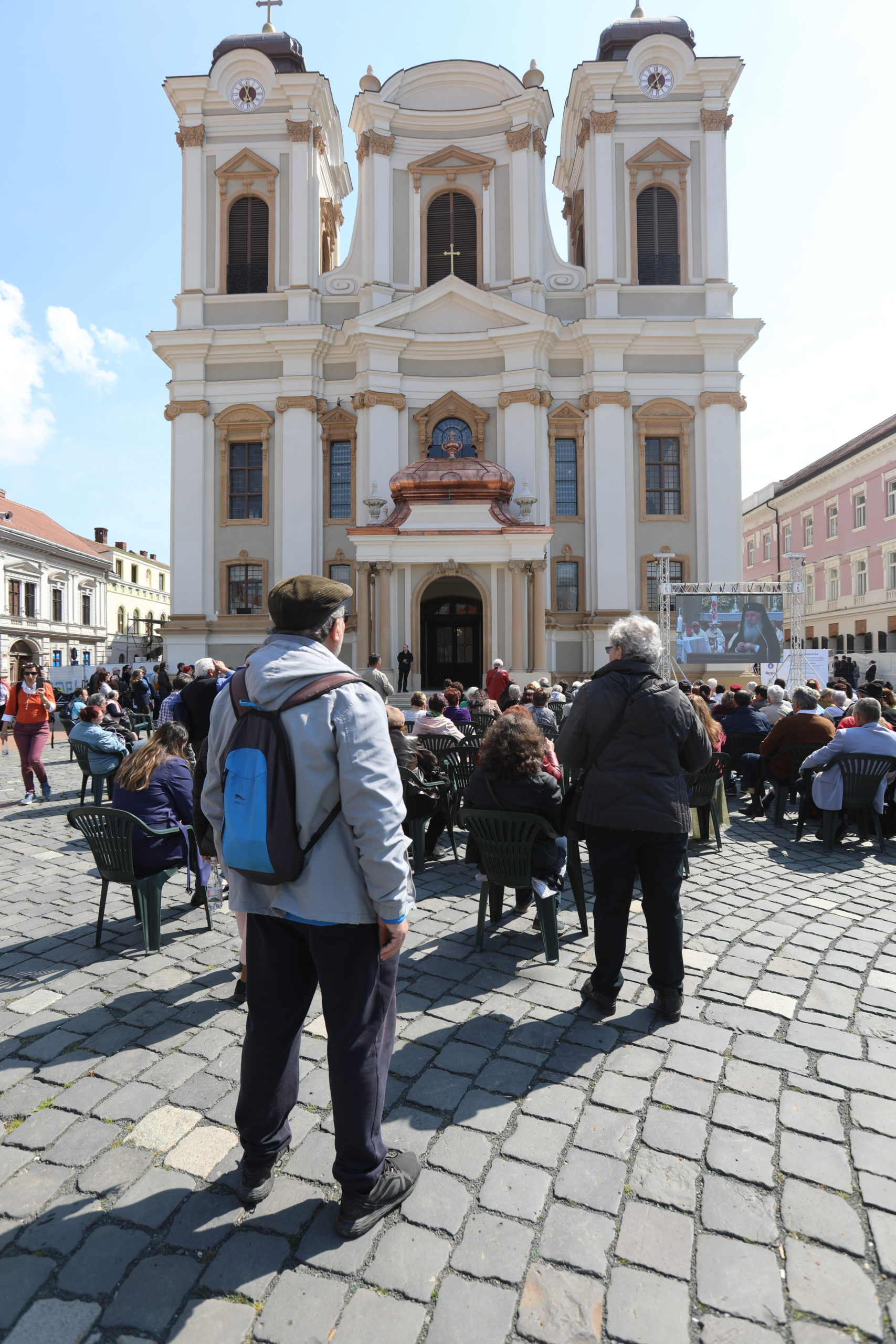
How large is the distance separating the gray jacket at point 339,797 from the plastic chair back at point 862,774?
5701mm

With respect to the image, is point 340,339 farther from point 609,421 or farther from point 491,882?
point 491,882

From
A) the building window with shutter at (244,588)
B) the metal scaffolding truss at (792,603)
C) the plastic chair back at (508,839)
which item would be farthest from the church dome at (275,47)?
the plastic chair back at (508,839)

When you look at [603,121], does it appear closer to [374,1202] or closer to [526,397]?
[526,397]

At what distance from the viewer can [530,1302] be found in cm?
213

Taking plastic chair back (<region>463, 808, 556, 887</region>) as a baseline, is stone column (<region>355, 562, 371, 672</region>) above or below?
above

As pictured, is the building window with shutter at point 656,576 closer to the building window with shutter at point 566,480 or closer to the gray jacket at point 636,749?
the building window with shutter at point 566,480

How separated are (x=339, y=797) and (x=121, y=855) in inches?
115

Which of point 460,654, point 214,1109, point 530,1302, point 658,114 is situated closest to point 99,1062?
point 214,1109

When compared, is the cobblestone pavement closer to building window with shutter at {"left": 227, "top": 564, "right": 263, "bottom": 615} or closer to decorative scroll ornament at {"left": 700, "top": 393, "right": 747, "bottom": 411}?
building window with shutter at {"left": 227, "top": 564, "right": 263, "bottom": 615}

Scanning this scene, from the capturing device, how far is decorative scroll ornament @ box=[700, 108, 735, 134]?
2403 cm

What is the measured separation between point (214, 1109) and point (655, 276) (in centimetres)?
2649

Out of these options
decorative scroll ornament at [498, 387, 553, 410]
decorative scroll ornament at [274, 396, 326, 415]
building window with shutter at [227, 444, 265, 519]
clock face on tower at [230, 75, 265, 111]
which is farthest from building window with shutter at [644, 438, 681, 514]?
clock face on tower at [230, 75, 265, 111]

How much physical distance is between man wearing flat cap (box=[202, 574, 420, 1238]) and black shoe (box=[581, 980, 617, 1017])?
4.95ft

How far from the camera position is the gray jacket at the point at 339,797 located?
2.17 meters
